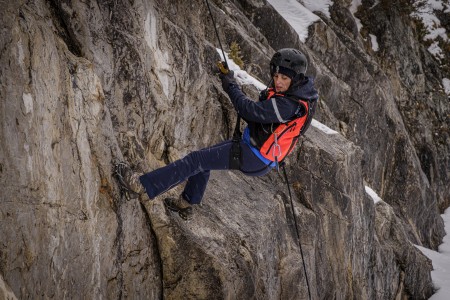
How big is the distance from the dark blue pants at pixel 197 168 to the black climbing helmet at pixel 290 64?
39.9 inches

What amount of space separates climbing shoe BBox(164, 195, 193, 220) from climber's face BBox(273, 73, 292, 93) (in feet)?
6.25

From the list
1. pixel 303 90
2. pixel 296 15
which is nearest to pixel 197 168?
pixel 303 90

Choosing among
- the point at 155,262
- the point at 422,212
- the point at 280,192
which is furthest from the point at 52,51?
the point at 422,212

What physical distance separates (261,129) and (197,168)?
917mm

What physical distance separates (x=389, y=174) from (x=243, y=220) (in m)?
13.2

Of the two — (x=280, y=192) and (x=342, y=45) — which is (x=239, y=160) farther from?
(x=342, y=45)

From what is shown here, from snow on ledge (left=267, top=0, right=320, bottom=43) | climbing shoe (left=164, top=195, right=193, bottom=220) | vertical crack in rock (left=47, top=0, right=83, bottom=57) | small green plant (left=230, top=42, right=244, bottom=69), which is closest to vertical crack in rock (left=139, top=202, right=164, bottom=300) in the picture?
climbing shoe (left=164, top=195, right=193, bottom=220)

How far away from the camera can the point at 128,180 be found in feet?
17.1

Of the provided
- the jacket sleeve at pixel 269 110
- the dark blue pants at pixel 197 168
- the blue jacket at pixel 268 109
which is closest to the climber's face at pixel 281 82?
the blue jacket at pixel 268 109

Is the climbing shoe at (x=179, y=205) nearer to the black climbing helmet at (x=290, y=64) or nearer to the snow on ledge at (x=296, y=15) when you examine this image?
the black climbing helmet at (x=290, y=64)

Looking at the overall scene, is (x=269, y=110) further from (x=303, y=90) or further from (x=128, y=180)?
(x=128, y=180)

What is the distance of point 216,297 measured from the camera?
5988mm

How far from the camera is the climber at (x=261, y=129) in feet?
17.3

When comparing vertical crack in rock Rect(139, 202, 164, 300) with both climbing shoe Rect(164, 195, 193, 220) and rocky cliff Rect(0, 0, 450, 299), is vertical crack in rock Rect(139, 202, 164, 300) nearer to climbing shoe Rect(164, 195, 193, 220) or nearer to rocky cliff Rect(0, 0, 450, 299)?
rocky cliff Rect(0, 0, 450, 299)
